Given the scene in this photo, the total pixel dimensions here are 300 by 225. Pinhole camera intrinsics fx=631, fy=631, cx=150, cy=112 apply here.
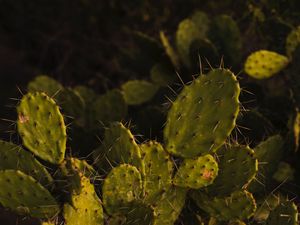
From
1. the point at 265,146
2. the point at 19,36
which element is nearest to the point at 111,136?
the point at 265,146

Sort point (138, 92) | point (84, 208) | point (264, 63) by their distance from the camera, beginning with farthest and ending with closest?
1. point (138, 92)
2. point (264, 63)
3. point (84, 208)

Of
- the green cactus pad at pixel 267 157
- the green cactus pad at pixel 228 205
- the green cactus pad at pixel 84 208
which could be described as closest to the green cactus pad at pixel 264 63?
the green cactus pad at pixel 267 157

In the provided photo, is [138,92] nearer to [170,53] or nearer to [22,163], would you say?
[170,53]

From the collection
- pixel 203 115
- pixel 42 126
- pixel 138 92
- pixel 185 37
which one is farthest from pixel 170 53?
pixel 42 126

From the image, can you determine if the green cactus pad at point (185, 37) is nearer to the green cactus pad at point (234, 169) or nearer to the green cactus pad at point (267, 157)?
the green cactus pad at point (267, 157)

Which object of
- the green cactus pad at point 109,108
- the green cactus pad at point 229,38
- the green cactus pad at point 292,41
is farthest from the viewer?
the green cactus pad at point 229,38
